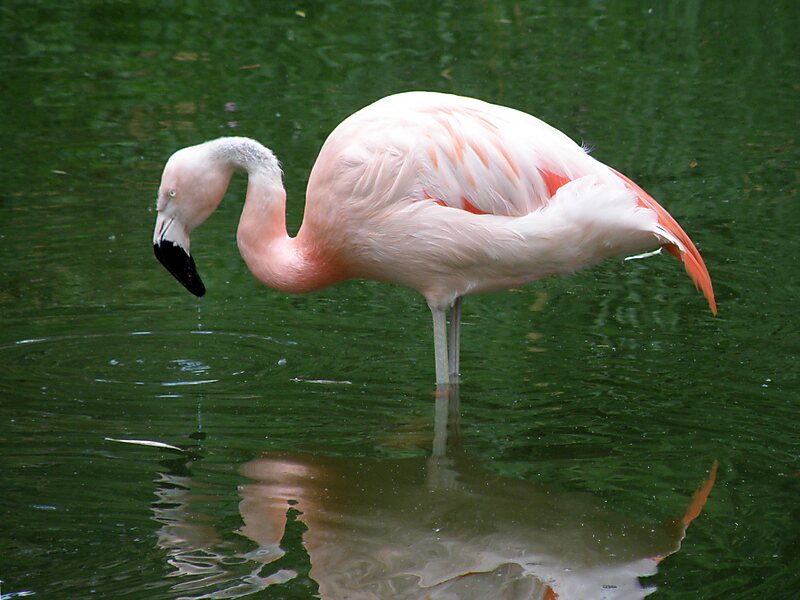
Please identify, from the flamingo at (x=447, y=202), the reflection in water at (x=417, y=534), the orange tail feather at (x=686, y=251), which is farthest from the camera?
the orange tail feather at (x=686, y=251)

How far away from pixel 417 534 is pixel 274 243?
1401 mm

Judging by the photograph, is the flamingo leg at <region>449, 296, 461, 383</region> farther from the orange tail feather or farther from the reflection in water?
the orange tail feather

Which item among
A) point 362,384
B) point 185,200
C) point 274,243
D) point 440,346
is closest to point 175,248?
point 185,200

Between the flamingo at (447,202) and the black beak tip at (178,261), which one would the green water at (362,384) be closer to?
the black beak tip at (178,261)

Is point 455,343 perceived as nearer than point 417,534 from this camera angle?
No

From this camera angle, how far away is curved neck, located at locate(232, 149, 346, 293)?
4598 mm

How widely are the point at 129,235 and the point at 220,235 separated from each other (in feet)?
1.51

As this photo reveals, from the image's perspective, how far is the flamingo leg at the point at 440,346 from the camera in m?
4.56

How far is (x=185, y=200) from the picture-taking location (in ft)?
15.2

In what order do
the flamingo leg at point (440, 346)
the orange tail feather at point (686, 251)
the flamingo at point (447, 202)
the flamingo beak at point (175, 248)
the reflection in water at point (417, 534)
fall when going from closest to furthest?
the reflection in water at point (417, 534) → the flamingo at point (447, 202) → the orange tail feather at point (686, 251) → the flamingo leg at point (440, 346) → the flamingo beak at point (175, 248)

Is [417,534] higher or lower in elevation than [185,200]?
lower

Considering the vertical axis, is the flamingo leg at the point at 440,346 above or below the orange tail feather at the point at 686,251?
below

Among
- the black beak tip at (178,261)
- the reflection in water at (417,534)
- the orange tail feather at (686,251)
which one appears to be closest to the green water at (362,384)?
the reflection in water at (417,534)

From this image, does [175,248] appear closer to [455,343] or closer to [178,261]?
[178,261]
